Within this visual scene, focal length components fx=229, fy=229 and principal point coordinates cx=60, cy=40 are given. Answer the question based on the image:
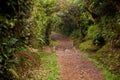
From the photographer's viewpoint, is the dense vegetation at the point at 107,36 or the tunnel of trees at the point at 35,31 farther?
the dense vegetation at the point at 107,36

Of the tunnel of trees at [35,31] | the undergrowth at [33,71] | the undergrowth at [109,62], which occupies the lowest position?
the undergrowth at [109,62]

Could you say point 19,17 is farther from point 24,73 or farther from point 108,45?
point 108,45

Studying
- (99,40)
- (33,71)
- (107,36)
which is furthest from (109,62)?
(99,40)

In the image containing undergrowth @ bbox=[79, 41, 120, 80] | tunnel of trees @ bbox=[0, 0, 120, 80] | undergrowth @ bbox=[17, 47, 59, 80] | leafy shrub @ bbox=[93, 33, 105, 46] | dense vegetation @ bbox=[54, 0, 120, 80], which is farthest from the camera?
leafy shrub @ bbox=[93, 33, 105, 46]

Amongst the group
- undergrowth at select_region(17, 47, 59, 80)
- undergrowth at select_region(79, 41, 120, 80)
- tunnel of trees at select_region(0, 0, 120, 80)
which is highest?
tunnel of trees at select_region(0, 0, 120, 80)

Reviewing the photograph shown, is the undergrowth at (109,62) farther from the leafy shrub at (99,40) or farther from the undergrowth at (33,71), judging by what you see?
the undergrowth at (33,71)

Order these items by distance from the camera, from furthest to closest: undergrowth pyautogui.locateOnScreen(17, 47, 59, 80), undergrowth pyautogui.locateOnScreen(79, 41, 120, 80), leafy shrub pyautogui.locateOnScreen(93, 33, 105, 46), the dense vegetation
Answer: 1. leafy shrub pyautogui.locateOnScreen(93, 33, 105, 46)
2. the dense vegetation
3. undergrowth pyautogui.locateOnScreen(79, 41, 120, 80)
4. undergrowth pyautogui.locateOnScreen(17, 47, 59, 80)

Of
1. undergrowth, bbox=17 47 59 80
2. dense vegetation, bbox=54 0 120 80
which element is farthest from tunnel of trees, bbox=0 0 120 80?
undergrowth, bbox=17 47 59 80

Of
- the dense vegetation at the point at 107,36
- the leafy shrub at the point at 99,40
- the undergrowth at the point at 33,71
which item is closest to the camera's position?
the undergrowth at the point at 33,71

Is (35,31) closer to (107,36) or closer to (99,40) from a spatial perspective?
(107,36)

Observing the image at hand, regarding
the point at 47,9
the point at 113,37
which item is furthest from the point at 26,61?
the point at 47,9

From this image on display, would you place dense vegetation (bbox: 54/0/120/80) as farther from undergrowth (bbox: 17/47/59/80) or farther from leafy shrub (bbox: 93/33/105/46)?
undergrowth (bbox: 17/47/59/80)

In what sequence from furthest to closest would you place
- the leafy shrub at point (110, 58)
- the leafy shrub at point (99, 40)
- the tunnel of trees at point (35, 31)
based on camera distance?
the leafy shrub at point (99, 40), the leafy shrub at point (110, 58), the tunnel of trees at point (35, 31)

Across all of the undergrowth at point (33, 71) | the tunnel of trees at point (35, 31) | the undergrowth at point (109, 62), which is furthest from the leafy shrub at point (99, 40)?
the undergrowth at point (33, 71)
